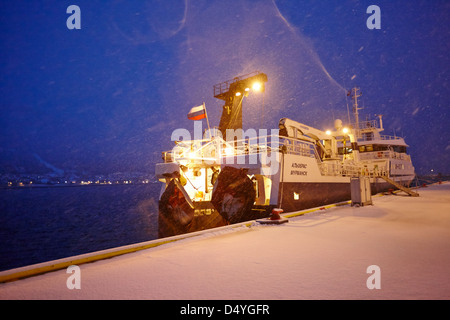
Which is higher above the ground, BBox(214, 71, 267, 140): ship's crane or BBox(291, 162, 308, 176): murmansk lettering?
BBox(214, 71, 267, 140): ship's crane

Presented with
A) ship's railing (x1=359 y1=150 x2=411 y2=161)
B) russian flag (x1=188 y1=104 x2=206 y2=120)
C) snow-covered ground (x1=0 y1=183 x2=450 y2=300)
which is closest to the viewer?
snow-covered ground (x1=0 y1=183 x2=450 y2=300)

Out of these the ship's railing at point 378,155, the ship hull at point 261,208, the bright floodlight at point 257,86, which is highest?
the bright floodlight at point 257,86

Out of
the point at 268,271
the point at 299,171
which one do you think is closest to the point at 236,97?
the point at 299,171

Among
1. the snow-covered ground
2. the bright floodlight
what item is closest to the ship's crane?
the bright floodlight

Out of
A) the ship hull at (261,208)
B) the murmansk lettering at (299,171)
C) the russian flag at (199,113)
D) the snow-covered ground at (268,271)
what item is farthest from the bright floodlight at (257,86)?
the snow-covered ground at (268,271)

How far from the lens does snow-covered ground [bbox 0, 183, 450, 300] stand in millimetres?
2990

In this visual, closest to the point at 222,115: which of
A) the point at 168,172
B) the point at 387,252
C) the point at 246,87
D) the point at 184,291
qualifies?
the point at 246,87
